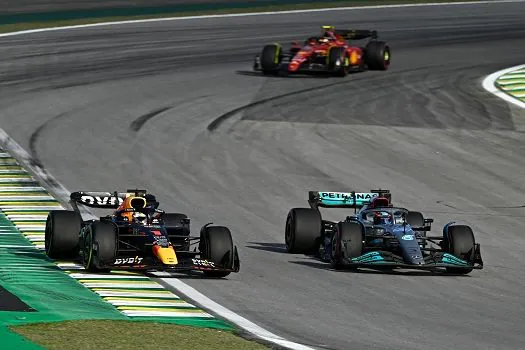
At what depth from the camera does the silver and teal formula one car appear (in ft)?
68.0

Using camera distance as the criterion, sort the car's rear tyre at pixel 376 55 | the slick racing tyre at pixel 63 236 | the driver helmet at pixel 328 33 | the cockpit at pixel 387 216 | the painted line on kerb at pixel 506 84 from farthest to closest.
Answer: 1. the car's rear tyre at pixel 376 55
2. the driver helmet at pixel 328 33
3. the painted line on kerb at pixel 506 84
4. the cockpit at pixel 387 216
5. the slick racing tyre at pixel 63 236

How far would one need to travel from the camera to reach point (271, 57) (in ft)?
142

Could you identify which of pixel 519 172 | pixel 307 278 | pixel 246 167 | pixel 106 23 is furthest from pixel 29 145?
pixel 106 23

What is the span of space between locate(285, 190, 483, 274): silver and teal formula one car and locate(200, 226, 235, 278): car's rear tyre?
194cm

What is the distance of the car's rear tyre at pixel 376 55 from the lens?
44.5 metres

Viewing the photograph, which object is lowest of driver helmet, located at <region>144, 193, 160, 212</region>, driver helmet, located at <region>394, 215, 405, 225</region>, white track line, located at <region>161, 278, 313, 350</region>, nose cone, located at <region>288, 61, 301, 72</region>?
white track line, located at <region>161, 278, 313, 350</region>

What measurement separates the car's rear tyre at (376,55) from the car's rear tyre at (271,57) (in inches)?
124

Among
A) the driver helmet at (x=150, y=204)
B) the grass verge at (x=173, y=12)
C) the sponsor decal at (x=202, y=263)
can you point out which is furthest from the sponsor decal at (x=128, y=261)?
the grass verge at (x=173, y=12)

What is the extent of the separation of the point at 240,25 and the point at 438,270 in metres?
33.0

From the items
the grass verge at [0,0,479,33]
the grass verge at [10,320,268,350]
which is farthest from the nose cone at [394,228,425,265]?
the grass verge at [0,0,479,33]

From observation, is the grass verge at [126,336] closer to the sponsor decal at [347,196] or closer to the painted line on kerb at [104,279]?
the painted line on kerb at [104,279]

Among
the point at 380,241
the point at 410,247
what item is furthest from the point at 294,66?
the point at 410,247

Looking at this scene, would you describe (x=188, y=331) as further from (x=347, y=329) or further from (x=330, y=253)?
(x=330, y=253)

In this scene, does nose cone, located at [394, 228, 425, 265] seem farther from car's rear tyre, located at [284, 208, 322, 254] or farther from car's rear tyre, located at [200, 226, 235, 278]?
car's rear tyre, located at [200, 226, 235, 278]
